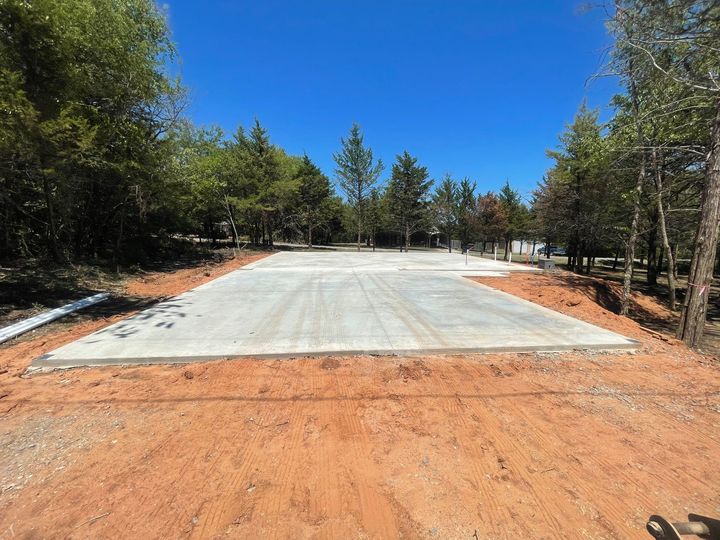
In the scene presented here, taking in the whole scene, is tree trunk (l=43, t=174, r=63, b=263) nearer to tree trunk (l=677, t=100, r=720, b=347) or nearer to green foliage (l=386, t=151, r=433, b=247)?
tree trunk (l=677, t=100, r=720, b=347)

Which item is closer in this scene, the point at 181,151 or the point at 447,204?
the point at 181,151

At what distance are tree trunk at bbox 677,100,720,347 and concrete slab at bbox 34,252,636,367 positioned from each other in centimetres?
167

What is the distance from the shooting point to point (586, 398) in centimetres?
361

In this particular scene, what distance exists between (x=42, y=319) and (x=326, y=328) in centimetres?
507

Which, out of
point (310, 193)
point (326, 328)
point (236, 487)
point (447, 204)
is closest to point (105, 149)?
point (326, 328)

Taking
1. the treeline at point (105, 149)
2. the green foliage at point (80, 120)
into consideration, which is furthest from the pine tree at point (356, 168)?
the green foliage at point (80, 120)

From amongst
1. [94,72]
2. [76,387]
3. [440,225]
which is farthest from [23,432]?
[440,225]

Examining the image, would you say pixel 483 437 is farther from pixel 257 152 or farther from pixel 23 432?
pixel 257 152

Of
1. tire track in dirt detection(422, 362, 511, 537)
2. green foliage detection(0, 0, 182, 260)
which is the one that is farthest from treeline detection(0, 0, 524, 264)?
tire track in dirt detection(422, 362, 511, 537)

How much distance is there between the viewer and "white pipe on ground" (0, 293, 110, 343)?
5.41 meters

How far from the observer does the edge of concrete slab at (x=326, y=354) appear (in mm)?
4363

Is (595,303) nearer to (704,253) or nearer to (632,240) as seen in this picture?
(632,240)

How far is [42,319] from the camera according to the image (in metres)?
6.21

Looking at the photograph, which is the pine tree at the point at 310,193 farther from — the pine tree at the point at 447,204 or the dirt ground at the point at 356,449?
the dirt ground at the point at 356,449
